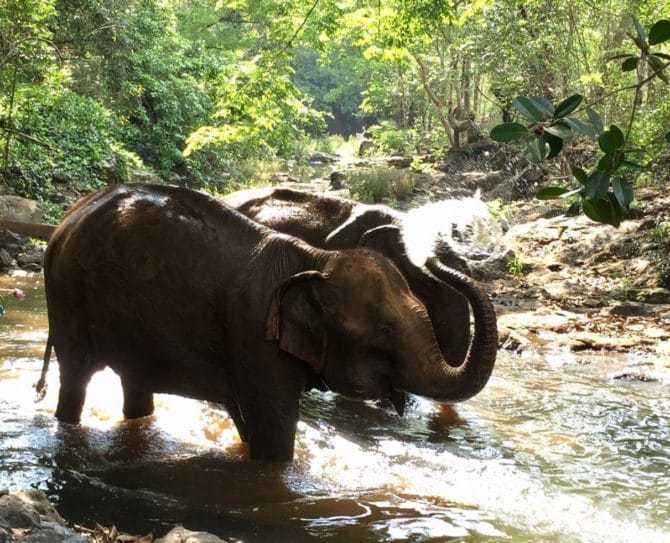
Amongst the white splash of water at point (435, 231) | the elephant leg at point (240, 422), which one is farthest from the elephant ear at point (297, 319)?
the elephant leg at point (240, 422)

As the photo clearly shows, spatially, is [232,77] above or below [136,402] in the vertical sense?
above

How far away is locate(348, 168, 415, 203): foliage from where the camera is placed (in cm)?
2400

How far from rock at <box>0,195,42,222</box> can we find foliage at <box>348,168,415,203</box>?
36.2 feet

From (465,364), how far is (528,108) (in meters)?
2.02

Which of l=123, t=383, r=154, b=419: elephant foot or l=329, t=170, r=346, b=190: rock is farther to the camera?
l=329, t=170, r=346, b=190: rock

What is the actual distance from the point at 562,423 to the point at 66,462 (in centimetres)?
417

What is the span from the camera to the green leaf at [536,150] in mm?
2477

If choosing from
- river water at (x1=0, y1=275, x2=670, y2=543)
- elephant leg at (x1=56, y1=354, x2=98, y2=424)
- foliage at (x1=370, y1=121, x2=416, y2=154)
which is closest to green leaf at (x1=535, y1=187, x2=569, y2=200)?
river water at (x1=0, y1=275, x2=670, y2=543)

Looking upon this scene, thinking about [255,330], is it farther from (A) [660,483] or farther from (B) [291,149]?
(B) [291,149]

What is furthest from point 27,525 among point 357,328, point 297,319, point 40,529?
point 357,328

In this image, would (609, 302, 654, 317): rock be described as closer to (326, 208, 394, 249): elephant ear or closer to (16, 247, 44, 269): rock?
(326, 208, 394, 249): elephant ear

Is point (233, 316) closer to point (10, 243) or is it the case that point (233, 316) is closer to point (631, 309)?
point (631, 309)

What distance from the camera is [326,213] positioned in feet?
24.5

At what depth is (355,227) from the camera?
6.95 metres
